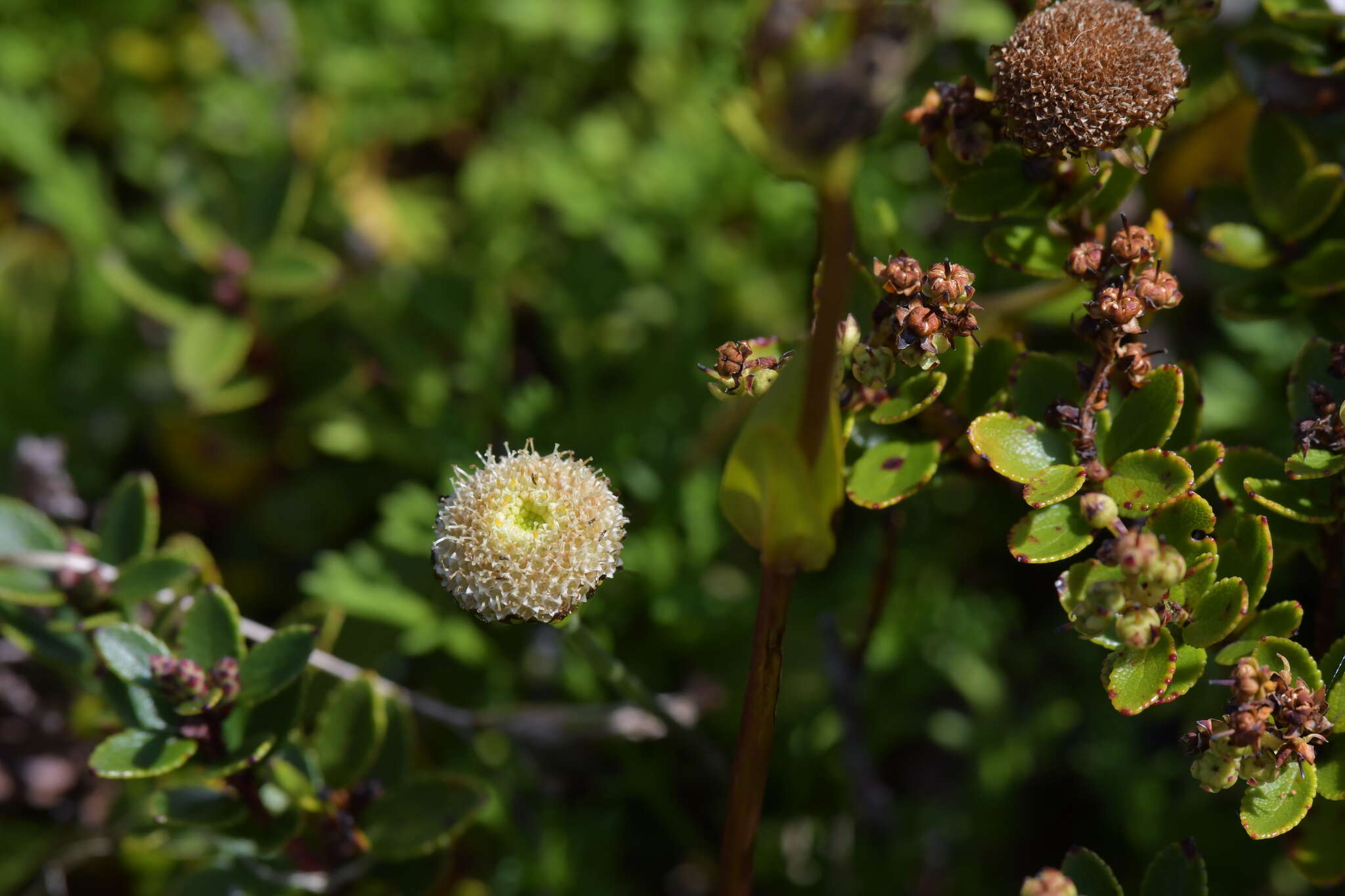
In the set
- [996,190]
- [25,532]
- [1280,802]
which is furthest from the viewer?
[25,532]

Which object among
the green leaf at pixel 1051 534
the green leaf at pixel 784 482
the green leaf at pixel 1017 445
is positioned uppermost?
the green leaf at pixel 784 482

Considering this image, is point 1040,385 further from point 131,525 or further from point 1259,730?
point 131,525

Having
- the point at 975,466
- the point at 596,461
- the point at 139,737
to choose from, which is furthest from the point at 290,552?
the point at 975,466

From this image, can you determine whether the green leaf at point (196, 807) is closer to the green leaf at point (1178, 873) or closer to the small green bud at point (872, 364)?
the small green bud at point (872, 364)

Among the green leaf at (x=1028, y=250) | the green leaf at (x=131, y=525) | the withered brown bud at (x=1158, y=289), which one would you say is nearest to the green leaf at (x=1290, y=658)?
the withered brown bud at (x=1158, y=289)

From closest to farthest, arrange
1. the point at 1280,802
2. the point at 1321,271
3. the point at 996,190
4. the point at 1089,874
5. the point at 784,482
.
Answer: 1. the point at 784,482
2. the point at 1280,802
3. the point at 1089,874
4. the point at 996,190
5. the point at 1321,271

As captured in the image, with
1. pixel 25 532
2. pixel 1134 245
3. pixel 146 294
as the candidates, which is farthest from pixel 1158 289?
pixel 146 294

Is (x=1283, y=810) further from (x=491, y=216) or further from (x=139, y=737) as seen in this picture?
(x=491, y=216)
